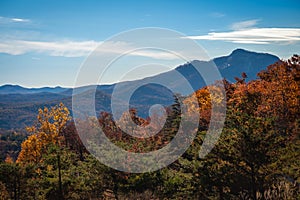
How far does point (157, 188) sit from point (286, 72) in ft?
60.8

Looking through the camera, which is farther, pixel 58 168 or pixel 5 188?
pixel 58 168

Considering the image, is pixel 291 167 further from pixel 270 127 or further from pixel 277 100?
pixel 277 100

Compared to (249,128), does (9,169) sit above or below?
below

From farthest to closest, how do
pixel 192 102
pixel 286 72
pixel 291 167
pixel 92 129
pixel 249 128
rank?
1. pixel 92 129
2. pixel 192 102
3. pixel 286 72
4. pixel 249 128
5. pixel 291 167

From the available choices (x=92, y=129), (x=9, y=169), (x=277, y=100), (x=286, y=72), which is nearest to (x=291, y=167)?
(x=9, y=169)

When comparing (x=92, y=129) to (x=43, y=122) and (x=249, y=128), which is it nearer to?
(x=43, y=122)

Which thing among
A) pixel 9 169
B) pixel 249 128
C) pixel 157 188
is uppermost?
pixel 249 128

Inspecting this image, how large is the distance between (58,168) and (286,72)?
21.3 m

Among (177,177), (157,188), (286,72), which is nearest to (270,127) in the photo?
(177,177)

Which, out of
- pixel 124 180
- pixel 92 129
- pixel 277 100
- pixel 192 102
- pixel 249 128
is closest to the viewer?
pixel 249 128

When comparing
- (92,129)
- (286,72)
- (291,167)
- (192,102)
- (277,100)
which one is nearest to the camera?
(291,167)

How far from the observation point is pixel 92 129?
122ft

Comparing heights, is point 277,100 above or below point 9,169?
above

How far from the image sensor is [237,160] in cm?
1227
